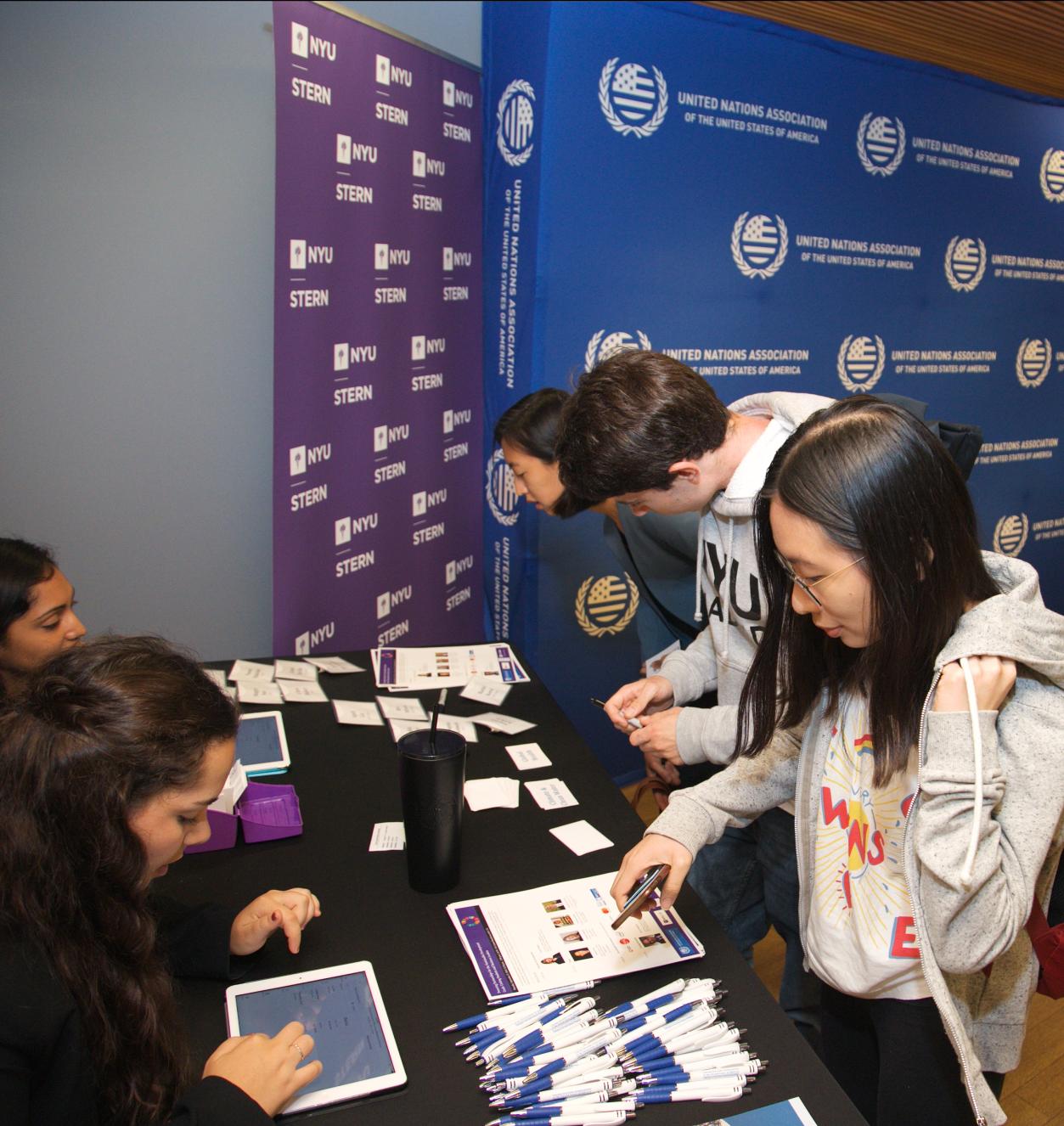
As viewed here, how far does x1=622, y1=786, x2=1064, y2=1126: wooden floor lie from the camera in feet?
6.86

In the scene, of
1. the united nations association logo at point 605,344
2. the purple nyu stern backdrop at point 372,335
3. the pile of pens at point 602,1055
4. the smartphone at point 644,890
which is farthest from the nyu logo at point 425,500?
the pile of pens at point 602,1055

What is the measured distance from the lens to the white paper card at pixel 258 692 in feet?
6.49

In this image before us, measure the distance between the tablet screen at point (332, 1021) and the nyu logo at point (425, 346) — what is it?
8.31 ft

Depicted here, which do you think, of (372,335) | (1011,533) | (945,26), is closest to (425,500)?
(372,335)

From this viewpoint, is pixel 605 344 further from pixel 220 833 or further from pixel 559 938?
pixel 559 938

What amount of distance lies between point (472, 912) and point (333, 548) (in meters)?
1.98

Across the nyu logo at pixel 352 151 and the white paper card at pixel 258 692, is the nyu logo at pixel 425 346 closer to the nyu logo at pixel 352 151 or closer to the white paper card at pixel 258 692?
the nyu logo at pixel 352 151

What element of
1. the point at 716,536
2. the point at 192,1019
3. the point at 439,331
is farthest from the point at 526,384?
the point at 192,1019

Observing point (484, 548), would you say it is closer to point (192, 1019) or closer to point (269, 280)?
point (269, 280)

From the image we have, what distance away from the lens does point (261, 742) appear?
1.77 m

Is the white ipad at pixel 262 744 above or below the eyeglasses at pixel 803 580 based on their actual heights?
below

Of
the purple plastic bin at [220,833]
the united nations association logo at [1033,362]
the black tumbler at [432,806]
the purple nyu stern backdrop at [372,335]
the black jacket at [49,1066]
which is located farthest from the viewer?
the united nations association logo at [1033,362]

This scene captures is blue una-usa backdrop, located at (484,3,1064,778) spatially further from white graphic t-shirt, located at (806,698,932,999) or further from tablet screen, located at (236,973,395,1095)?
tablet screen, located at (236,973,395,1095)

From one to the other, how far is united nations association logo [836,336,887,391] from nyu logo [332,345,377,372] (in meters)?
2.16
